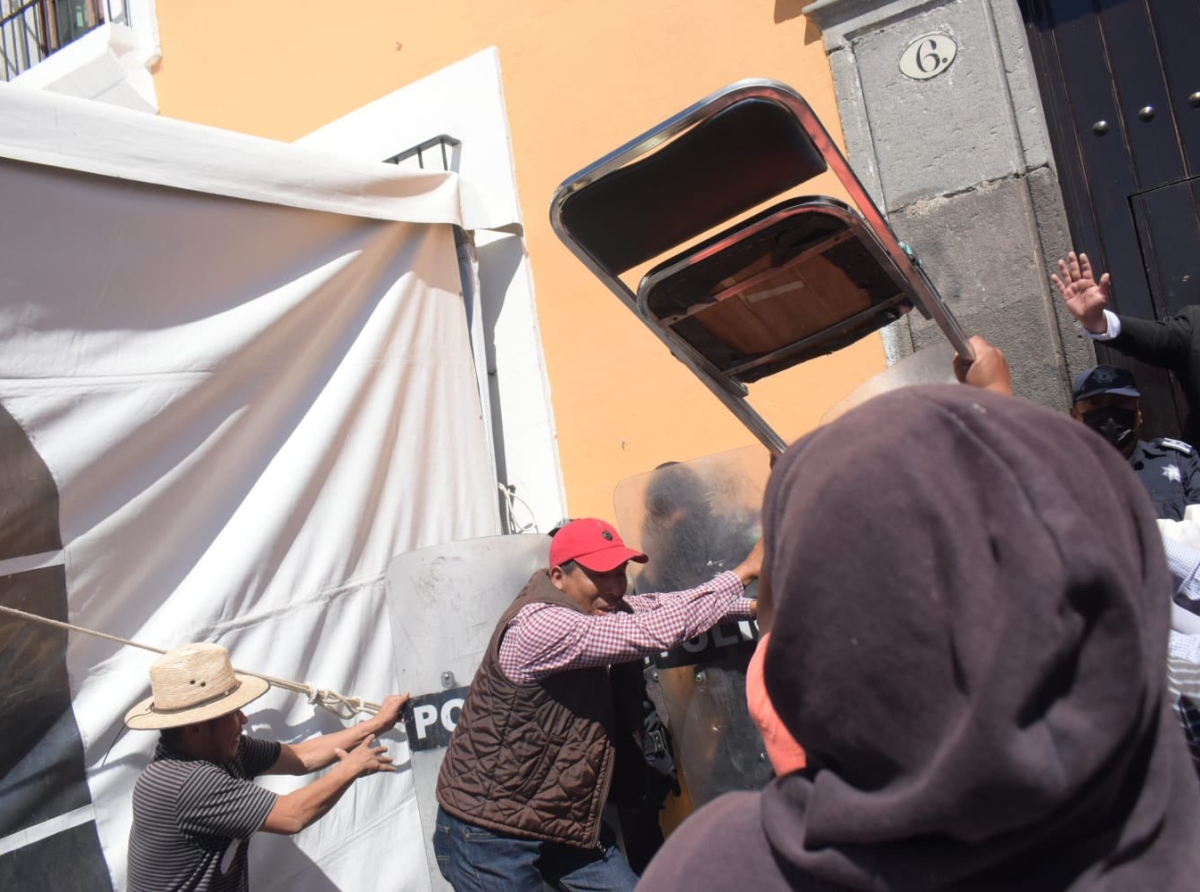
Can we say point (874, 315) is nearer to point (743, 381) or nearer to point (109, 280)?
point (743, 381)

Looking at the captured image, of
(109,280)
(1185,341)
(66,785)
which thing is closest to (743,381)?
(1185,341)

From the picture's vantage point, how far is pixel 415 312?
385cm

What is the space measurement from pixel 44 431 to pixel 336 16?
3.17m

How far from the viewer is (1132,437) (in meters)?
2.90

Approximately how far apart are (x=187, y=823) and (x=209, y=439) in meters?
1.24

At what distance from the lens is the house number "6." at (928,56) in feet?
11.1

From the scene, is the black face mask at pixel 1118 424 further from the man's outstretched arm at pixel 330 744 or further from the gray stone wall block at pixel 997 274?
the man's outstretched arm at pixel 330 744

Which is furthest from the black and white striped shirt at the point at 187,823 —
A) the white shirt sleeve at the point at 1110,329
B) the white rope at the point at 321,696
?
the white shirt sleeve at the point at 1110,329

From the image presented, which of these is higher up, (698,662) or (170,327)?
(170,327)

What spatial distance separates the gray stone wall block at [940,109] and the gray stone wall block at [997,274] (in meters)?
0.09

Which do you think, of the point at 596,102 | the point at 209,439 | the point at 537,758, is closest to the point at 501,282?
the point at 596,102

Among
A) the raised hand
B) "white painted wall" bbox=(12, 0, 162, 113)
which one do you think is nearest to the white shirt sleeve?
the raised hand

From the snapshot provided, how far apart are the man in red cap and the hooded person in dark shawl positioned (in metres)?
1.85

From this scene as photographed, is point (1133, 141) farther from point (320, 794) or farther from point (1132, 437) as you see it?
point (320, 794)
